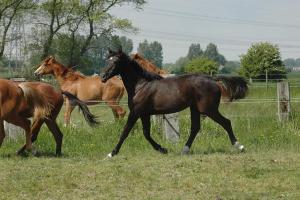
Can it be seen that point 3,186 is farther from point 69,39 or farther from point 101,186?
point 69,39

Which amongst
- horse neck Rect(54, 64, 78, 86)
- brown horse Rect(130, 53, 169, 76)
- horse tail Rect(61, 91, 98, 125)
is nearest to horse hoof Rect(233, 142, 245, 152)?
horse tail Rect(61, 91, 98, 125)

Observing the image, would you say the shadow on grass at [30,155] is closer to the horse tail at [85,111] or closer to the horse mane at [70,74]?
the horse tail at [85,111]

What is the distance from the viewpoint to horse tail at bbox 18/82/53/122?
10.3 meters

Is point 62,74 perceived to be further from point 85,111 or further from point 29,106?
point 29,106

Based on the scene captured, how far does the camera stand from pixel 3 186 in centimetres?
743

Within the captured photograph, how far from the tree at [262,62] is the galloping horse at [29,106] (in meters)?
30.4

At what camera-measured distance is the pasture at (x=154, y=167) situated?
282 inches

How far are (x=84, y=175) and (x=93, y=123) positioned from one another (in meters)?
3.59

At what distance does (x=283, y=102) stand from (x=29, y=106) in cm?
608

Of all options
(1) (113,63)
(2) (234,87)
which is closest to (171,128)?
(2) (234,87)

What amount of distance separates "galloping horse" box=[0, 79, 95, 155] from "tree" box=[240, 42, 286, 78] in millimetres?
30441

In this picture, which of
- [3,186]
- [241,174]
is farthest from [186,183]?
[3,186]

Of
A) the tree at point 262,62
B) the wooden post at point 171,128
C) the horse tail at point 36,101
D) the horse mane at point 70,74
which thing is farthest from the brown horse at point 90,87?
the tree at point 262,62

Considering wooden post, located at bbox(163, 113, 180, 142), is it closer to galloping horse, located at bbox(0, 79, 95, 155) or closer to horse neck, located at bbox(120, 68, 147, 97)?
horse neck, located at bbox(120, 68, 147, 97)
